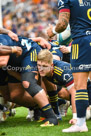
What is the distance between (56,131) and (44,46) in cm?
161

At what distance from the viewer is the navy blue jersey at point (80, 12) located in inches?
127

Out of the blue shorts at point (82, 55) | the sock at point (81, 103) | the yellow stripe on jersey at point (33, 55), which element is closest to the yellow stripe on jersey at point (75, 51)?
the blue shorts at point (82, 55)

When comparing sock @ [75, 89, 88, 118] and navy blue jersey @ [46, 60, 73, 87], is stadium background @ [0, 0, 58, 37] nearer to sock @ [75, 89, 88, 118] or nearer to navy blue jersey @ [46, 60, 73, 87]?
navy blue jersey @ [46, 60, 73, 87]

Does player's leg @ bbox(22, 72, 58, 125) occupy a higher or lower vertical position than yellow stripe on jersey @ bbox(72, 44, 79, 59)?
lower

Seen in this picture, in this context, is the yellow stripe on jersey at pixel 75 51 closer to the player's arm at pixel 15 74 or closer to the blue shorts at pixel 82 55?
the blue shorts at pixel 82 55

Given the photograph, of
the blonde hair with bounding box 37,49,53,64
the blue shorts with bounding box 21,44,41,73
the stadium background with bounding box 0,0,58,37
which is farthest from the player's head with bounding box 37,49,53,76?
the stadium background with bounding box 0,0,58,37

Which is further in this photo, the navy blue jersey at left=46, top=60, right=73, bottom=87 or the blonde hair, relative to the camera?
the navy blue jersey at left=46, top=60, right=73, bottom=87

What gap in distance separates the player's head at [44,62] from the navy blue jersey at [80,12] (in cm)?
74

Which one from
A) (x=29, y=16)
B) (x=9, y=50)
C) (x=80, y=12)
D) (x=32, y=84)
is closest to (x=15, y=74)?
(x=32, y=84)

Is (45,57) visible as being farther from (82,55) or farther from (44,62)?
(82,55)

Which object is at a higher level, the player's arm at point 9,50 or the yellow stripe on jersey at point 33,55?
the player's arm at point 9,50

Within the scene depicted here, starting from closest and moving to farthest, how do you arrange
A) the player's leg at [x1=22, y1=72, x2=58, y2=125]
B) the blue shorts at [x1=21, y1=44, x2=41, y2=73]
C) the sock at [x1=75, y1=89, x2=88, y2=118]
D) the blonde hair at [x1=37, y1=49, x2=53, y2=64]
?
the sock at [x1=75, y1=89, x2=88, y2=118] < the player's leg at [x1=22, y1=72, x2=58, y2=125] < the blonde hair at [x1=37, y1=49, x2=53, y2=64] < the blue shorts at [x1=21, y1=44, x2=41, y2=73]

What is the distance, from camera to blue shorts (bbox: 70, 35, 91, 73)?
10.4 feet

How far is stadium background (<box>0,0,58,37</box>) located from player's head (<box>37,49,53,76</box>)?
17.2m
